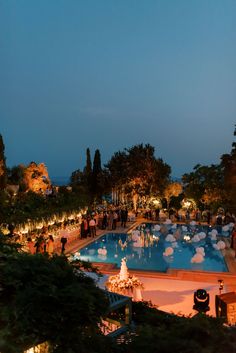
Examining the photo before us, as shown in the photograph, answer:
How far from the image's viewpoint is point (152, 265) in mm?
16047

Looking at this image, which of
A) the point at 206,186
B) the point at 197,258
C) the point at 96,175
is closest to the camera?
the point at 197,258

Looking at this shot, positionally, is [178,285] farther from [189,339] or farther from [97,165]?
[97,165]

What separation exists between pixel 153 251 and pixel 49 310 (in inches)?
617

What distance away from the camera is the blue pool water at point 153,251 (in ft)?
52.2

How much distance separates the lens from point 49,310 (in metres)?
3.69

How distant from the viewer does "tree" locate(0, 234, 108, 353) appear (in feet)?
11.9

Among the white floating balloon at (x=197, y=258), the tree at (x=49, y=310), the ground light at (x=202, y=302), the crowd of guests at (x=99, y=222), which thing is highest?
the crowd of guests at (x=99, y=222)

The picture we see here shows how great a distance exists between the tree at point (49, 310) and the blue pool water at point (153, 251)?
445 inches

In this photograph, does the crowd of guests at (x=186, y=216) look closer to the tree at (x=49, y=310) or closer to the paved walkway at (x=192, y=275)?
the paved walkway at (x=192, y=275)

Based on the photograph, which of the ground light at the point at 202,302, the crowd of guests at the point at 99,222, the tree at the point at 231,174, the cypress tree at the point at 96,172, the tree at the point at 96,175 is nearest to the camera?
the ground light at the point at 202,302

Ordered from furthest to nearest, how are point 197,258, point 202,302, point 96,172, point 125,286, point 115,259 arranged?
1. point 96,172
2. point 115,259
3. point 197,258
4. point 125,286
5. point 202,302

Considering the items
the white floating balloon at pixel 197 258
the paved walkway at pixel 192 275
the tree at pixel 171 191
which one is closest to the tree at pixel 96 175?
the tree at pixel 171 191

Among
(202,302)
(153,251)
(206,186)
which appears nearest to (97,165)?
(206,186)

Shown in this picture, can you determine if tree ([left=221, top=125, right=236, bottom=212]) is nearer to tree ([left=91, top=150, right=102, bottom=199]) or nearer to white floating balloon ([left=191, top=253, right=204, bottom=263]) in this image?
white floating balloon ([left=191, top=253, right=204, bottom=263])
